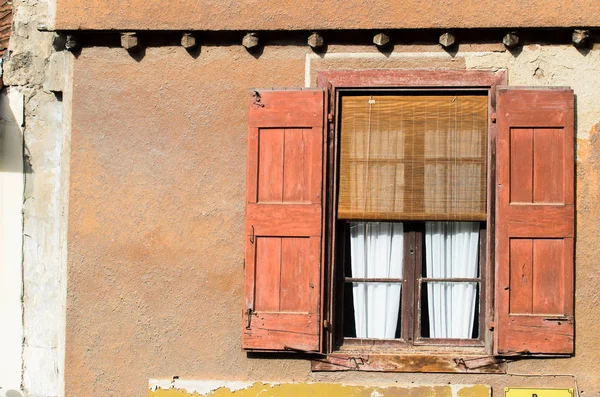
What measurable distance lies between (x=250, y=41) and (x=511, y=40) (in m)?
1.63

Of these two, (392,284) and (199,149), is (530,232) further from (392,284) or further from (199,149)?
(199,149)

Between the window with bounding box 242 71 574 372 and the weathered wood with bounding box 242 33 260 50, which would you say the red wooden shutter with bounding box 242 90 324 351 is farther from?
the weathered wood with bounding box 242 33 260 50

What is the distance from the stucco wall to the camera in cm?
492

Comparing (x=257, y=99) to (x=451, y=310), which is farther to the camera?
(x=451, y=310)

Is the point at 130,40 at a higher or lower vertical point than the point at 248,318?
higher

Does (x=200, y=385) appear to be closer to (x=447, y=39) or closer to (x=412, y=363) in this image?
(x=412, y=363)

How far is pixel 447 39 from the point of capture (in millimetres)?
4848

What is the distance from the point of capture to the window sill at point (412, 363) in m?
4.80

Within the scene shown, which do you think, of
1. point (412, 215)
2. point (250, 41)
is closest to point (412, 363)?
point (412, 215)

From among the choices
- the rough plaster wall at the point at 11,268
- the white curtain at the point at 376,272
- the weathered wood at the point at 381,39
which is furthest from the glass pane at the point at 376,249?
the rough plaster wall at the point at 11,268

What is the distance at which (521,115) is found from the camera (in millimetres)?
4762

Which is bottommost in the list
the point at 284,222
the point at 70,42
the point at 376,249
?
the point at 376,249

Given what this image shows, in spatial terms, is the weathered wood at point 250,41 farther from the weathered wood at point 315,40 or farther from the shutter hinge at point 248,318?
the shutter hinge at point 248,318

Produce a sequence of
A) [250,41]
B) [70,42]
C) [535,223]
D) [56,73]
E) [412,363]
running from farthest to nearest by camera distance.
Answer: [56,73] < [70,42] < [250,41] < [412,363] < [535,223]
